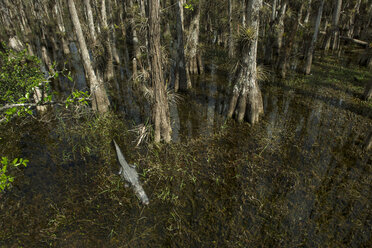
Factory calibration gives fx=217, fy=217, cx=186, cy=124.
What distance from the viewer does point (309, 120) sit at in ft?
29.7

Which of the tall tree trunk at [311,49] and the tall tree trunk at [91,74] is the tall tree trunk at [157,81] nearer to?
the tall tree trunk at [91,74]

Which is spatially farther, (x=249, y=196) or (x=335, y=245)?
(x=249, y=196)

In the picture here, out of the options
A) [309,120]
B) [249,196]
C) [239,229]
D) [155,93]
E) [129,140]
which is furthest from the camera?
[309,120]

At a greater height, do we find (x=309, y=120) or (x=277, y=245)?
(x=309, y=120)

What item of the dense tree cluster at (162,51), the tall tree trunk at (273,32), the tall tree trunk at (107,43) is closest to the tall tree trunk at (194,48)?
the dense tree cluster at (162,51)

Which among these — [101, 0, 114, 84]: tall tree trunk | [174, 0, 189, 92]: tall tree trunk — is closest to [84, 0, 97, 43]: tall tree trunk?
[101, 0, 114, 84]: tall tree trunk

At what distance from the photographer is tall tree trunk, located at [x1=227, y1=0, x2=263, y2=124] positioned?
8121 millimetres

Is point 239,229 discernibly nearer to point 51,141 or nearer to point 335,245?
point 335,245

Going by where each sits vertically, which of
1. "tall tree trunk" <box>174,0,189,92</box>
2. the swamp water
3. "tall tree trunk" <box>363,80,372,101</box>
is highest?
"tall tree trunk" <box>174,0,189,92</box>

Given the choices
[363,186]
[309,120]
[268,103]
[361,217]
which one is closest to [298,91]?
[268,103]

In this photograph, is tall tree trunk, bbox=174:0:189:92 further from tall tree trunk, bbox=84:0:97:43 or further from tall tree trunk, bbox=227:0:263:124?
tall tree trunk, bbox=84:0:97:43

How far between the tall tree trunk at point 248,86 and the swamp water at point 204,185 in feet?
1.87

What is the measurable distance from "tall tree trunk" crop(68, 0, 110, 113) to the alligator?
11.3ft

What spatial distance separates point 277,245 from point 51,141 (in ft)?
26.8
